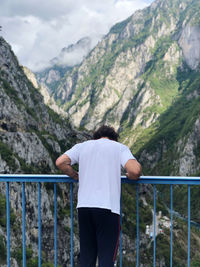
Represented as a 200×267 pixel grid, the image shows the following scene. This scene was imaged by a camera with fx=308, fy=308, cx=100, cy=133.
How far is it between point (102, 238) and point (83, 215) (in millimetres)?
423

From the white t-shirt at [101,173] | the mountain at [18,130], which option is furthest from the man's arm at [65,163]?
the mountain at [18,130]

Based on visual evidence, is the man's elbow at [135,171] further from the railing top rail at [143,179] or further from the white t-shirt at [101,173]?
the railing top rail at [143,179]

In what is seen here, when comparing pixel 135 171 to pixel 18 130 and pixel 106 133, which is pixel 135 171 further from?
pixel 18 130

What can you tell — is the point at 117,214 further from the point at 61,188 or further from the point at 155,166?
the point at 155,166

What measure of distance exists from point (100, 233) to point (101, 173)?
855 mm

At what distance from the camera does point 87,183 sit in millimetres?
4520

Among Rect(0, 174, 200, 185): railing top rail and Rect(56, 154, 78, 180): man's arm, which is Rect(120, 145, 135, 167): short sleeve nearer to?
Rect(0, 174, 200, 185): railing top rail

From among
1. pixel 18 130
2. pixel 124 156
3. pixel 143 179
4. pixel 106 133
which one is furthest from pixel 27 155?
pixel 124 156

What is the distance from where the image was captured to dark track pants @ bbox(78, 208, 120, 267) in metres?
4.40

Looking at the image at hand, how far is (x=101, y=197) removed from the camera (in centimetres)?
438

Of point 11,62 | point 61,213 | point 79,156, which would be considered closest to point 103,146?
point 79,156

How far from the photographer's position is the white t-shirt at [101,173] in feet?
14.5

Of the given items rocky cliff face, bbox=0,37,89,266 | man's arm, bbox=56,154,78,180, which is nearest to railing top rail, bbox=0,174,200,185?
man's arm, bbox=56,154,78,180

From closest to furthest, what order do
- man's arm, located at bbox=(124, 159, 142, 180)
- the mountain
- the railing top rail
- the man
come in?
the man, man's arm, located at bbox=(124, 159, 142, 180), the railing top rail, the mountain
